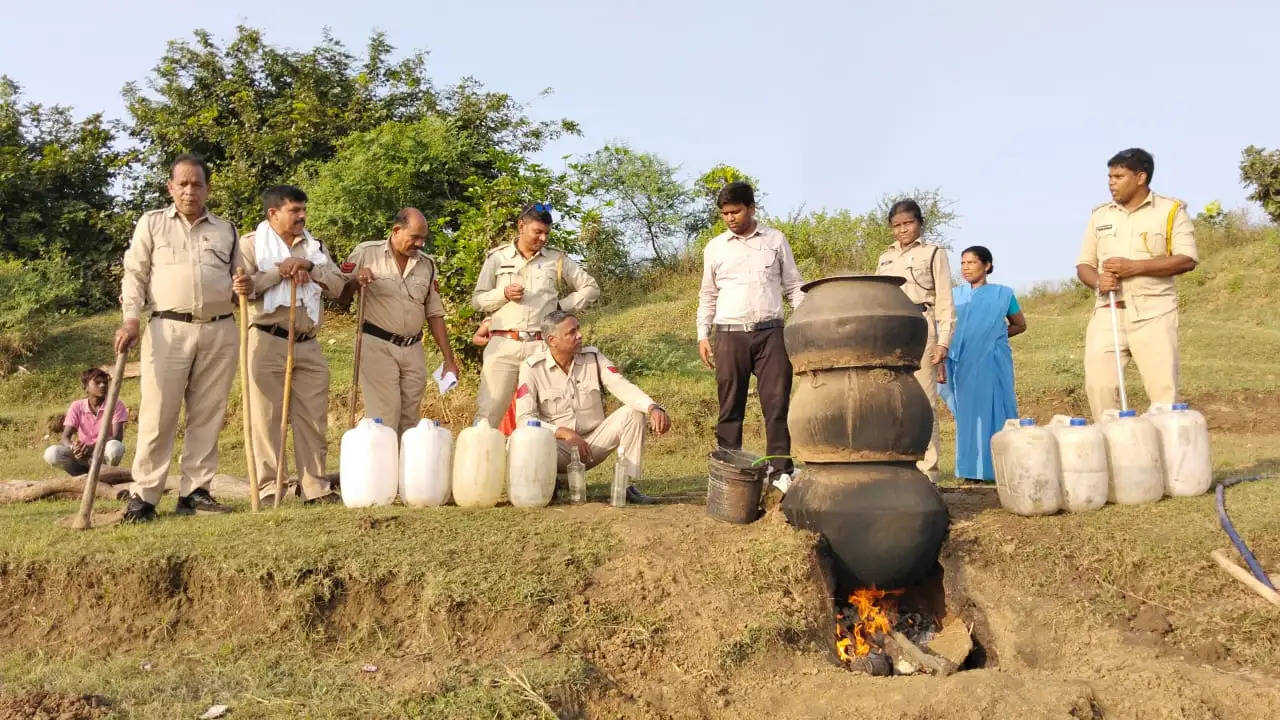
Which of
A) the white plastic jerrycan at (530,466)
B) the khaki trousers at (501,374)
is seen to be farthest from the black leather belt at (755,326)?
the white plastic jerrycan at (530,466)

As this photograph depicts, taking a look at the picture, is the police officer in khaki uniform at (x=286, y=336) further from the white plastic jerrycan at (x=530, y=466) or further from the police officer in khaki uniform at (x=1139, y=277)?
the police officer in khaki uniform at (x=1139, y=277)

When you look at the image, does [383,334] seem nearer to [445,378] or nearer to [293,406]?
[445,378]

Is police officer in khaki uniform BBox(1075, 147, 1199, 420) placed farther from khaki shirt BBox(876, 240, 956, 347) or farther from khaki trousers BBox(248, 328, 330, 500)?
khaki trousers BBox(248, 328, 330, 500)

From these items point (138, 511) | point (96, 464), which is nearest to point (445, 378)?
point (138, 511)

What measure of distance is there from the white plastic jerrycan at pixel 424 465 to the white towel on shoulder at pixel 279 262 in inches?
46.9

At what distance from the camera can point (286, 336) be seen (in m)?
6.34

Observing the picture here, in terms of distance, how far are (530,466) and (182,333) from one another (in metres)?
2.11

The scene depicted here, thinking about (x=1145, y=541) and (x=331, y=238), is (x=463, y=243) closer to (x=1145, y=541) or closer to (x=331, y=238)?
(x=331, y=238)

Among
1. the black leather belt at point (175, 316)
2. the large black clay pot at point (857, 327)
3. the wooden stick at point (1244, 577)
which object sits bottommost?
the wooden stick at point (1244, 577)

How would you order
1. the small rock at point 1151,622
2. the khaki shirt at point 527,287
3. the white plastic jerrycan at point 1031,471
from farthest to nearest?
the khaki shirt at point 527,287 < the white plastic jerrycan at point 1031,471 < the small rock at point 1151,622

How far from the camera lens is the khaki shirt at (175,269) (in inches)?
222

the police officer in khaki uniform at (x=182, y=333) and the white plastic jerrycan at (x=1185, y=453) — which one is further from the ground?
the police officer in khaki uniform at (x=182, y=333)

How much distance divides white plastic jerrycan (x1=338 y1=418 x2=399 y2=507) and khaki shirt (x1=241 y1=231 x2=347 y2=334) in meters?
0.94

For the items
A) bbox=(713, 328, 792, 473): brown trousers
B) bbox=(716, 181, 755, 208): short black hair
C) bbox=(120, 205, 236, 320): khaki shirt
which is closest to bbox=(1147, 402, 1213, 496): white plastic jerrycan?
bbox=(713, 328, 792, 473): brown trousers
